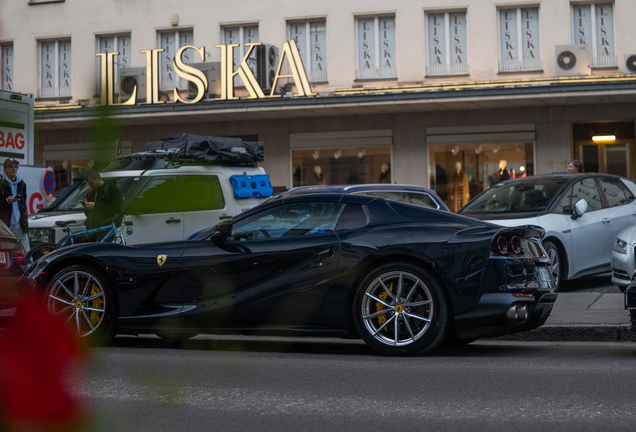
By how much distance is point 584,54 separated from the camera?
1944 cm

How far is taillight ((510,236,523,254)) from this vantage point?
621cm

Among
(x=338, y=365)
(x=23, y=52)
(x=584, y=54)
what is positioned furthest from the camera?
(x=584, y=54)

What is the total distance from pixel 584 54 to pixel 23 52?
64.8 feet

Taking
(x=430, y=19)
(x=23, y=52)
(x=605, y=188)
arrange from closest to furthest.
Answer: (x=23, y=52)
(x=605, y=188)
(x=430, y=19)

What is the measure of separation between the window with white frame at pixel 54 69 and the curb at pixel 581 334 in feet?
21.9

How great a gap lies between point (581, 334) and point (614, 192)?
4570 millimetres

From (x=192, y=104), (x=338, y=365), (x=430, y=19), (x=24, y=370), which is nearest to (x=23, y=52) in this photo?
(x=24, y=370)

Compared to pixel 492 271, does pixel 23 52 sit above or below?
above

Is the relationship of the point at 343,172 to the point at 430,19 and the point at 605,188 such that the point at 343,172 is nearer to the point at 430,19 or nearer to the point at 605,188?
the point at 430,19

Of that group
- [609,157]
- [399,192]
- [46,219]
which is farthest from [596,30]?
[46,219]

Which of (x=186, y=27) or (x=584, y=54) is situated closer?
(x=584, y=54)

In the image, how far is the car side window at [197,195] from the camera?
52.9 inches

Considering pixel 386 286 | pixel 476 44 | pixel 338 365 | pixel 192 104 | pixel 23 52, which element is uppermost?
pixel 476 44

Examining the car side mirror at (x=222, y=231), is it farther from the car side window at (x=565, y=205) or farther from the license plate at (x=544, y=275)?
the car side window at (x=565, y=205)
